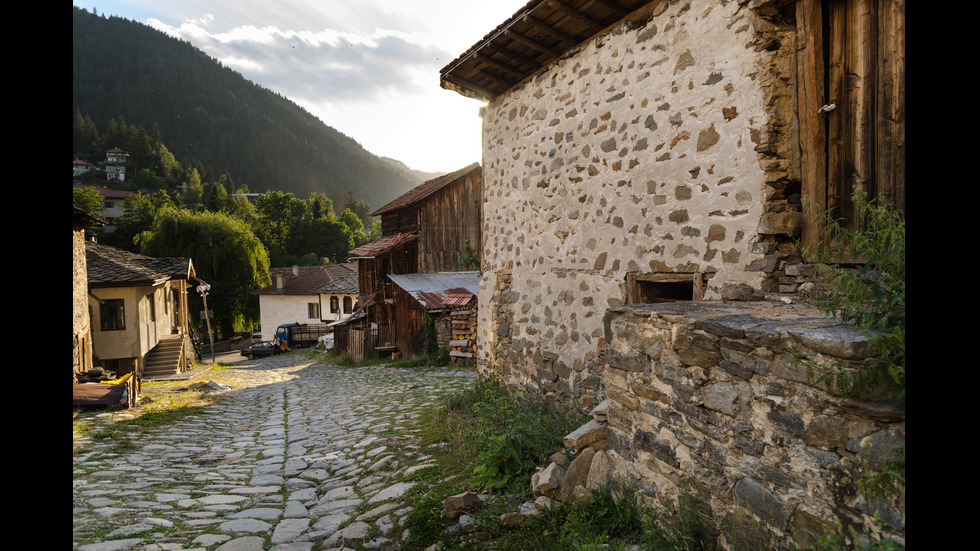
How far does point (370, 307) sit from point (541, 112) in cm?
1549

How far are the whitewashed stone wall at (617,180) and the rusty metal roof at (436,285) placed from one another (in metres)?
8.85

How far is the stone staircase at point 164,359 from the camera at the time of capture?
2025 cm

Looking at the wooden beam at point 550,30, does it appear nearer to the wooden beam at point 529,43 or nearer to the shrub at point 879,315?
the wooden beam at point 529,43

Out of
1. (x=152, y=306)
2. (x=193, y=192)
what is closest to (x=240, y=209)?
(x=193, y=192)

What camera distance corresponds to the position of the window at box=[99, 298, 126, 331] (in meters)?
18.0

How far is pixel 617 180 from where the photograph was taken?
5.25 m

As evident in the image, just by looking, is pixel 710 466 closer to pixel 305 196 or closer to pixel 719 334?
pixel 719 334

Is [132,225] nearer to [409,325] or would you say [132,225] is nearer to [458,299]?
[409,325]

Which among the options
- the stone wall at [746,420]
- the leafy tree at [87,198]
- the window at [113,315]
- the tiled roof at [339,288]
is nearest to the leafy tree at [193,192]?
the leafy tree at [87,198]

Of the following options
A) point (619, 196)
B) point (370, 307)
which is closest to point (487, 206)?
point (619, 196)

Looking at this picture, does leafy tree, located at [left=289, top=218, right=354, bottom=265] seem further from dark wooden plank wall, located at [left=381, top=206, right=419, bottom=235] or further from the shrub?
the shrub

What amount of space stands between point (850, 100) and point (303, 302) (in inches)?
1533

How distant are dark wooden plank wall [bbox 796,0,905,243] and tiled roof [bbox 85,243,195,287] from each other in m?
21.0
